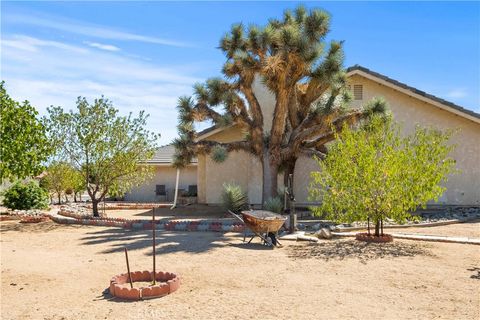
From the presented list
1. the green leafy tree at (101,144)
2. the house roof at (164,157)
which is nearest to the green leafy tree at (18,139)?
the green leafy tree at (101,144)

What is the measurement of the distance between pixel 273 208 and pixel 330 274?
28.5 feet

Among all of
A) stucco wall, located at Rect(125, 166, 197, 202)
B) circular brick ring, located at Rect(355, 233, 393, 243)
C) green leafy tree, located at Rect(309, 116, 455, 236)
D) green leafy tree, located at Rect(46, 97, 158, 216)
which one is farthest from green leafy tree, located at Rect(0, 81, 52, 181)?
stucco wall, located at Rect(125, 166, 197, 202)

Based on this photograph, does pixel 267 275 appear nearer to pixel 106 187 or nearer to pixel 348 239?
pixel 348 239

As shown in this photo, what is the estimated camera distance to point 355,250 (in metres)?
10.9

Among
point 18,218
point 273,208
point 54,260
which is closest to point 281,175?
point 273,208

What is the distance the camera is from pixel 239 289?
302 inches

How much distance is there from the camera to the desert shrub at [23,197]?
2138 cm

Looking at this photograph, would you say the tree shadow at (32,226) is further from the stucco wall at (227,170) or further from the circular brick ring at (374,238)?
the circular brick ring at (374,238)

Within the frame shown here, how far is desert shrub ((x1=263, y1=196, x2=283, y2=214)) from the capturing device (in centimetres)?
1727

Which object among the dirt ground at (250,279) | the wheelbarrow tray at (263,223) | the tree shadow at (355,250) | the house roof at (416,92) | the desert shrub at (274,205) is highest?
the house roof at (416,92)

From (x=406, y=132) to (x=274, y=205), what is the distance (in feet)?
25.2

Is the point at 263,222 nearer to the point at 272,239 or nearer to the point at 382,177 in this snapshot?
the point at 272,239

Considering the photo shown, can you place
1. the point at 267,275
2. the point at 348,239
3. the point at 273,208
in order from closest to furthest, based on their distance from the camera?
the point at 267,275
the point at 348,239
the point at 273,208

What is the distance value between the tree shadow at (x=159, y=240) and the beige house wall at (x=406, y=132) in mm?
8888
